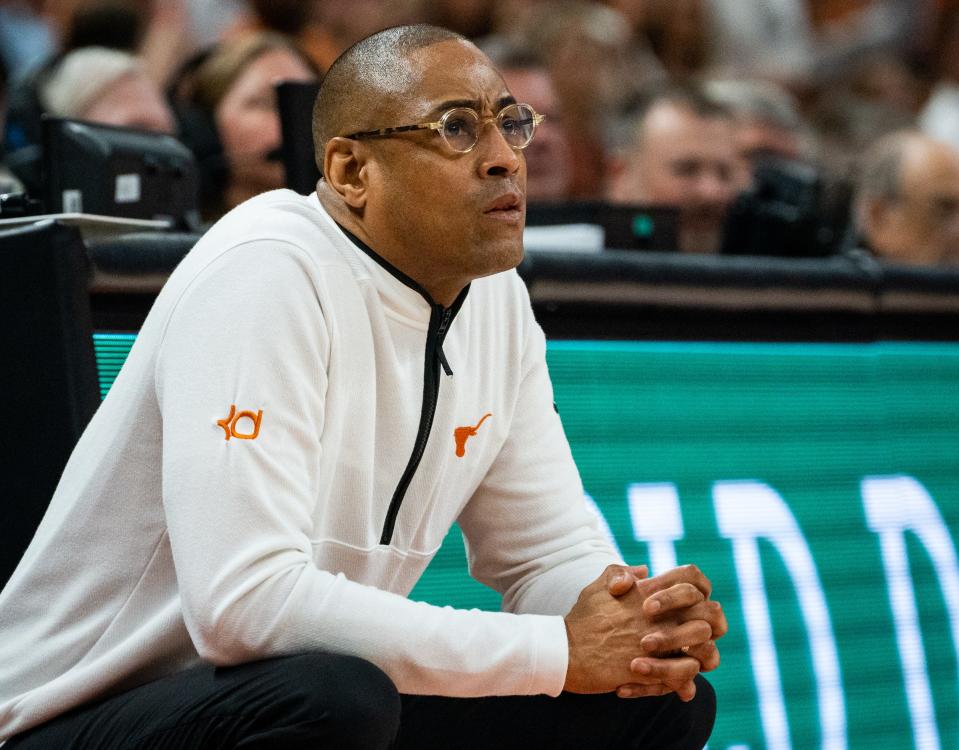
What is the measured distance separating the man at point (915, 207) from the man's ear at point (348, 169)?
3.18 m

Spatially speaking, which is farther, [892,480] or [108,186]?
[892,480]

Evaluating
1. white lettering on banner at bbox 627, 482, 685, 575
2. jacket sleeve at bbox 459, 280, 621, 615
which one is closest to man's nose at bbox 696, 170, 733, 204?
white lettering on banner at bbox 627, 482, 685, 575

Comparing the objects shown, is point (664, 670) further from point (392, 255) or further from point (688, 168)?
point (688, 168)

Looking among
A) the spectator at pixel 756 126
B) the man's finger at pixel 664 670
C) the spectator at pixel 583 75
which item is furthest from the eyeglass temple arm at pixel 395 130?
the spectator at pixel 583 75

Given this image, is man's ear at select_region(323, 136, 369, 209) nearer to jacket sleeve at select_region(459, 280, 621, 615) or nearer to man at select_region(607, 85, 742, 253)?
jacket sleeve at select_region(459, 280, 621, 615)

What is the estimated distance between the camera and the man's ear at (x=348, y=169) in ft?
7.20

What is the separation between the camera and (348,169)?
2213mm

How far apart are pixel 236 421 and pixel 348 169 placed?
1.58ft

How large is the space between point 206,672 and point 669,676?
1.98ft

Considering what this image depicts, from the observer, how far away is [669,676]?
206 cm

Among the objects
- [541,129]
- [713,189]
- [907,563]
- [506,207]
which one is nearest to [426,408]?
[506,207]

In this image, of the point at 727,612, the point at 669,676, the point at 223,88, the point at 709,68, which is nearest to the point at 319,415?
the point at 669,676

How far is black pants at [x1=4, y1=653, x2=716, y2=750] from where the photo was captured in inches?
70.8

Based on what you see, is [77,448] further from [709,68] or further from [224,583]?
[709,68]
